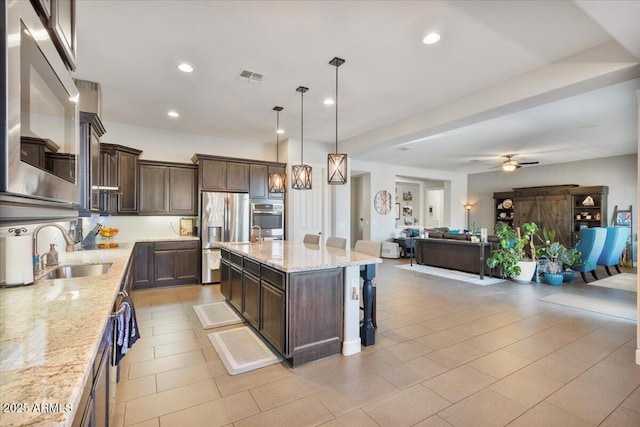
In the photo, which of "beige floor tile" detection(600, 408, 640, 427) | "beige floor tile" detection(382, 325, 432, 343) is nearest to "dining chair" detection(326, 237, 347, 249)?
"beige floor tile" detection(382, 325, 432, 343)

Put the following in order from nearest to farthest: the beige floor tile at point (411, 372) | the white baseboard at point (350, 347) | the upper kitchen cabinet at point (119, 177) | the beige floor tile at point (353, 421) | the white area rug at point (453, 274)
Answer: the beige floor tile at point (353, 421), the beige floor tile at point (411, 372), the white baseboard at point (350, 347), the upper kitchen cabinet at point (119, 177), the white area rug at point (453, 274)

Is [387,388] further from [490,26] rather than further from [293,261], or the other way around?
[490,26]

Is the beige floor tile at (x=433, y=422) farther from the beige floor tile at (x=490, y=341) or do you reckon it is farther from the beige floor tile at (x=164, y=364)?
the beige floor tile at (x=164, y=364)

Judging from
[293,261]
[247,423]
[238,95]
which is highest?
[238,95]

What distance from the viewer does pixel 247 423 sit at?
1.97 m

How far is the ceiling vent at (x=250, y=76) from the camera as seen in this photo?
358 centimetres

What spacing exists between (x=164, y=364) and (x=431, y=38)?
379 cm

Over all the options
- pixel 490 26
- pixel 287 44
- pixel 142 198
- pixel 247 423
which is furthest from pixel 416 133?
pixel 142 198

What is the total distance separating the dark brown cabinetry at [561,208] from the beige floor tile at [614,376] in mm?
7531

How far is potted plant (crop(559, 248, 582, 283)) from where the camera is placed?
19.7 feet

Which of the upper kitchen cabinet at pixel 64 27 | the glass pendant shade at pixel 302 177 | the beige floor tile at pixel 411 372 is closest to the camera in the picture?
the upper kitchen cabinet at pixel 64 27

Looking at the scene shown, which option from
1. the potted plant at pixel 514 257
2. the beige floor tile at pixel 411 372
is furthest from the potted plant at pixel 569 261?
the beige floor tile at pixel 411 372

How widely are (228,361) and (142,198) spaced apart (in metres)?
3.97

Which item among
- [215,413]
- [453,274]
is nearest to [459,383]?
[215,413]
